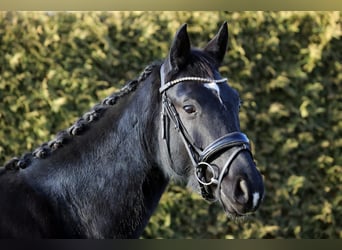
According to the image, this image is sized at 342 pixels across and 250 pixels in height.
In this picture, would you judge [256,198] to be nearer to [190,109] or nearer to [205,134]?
[205,134]

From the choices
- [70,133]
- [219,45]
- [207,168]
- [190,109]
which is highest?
[219,45]

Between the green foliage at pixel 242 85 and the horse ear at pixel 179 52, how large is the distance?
2.53 metres

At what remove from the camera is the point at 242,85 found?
5.30 meters

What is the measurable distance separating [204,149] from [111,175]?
1.54ft

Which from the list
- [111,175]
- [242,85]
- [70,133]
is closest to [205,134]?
[111,175]

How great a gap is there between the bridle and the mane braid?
204 mm

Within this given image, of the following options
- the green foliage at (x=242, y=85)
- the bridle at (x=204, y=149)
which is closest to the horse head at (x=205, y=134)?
the bridle at (x=204, y=149)

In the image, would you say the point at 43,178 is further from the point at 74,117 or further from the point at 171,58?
the point at 74,117

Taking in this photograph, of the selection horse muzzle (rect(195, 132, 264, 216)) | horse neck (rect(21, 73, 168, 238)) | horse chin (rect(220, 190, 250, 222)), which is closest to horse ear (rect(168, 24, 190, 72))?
horse neck (rect(21, 73, 168, 238))

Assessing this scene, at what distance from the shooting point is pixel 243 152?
2.48 metres

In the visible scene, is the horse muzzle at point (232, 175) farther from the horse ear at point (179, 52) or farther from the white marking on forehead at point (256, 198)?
the horse ear at point (179, 52)

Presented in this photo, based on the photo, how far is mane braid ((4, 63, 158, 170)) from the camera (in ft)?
9.01

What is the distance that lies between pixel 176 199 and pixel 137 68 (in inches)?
49.3

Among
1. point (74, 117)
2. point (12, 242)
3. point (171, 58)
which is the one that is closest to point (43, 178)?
point (12, 242)
